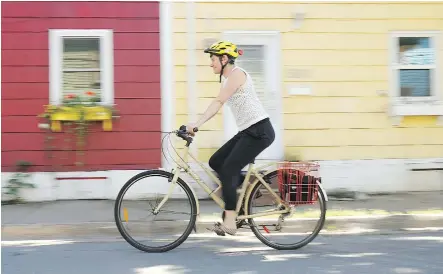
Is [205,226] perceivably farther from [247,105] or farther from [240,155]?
[247,105]

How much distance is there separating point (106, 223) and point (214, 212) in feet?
4.47

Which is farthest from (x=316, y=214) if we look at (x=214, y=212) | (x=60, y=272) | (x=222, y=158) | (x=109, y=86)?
(x=109, y=86)

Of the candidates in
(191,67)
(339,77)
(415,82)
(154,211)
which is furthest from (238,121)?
(415,82)

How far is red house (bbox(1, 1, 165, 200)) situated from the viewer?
8062 mm

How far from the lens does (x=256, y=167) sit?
17.3 ft

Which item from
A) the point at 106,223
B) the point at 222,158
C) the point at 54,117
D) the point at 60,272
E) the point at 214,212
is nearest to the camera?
the point at 60,272

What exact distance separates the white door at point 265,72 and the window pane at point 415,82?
1.99m

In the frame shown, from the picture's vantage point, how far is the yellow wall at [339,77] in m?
8.28

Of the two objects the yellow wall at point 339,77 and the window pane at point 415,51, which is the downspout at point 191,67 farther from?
the window pane at point 415,51

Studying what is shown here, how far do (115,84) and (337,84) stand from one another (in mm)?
3341

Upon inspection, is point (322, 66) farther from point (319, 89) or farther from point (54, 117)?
point (54, 117)

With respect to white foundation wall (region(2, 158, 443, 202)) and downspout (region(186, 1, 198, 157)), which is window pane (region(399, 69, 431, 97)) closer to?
white foundation wall (region(2, 158, 443, 202))

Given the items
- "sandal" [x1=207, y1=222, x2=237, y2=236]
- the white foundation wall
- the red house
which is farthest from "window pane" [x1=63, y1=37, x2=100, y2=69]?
"sandal" [x1=207, y1=222, x2=237, y2=236]

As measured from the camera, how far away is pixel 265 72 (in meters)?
8.51
